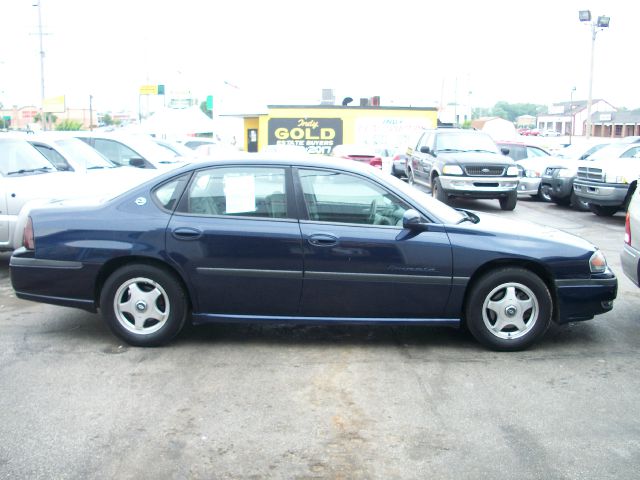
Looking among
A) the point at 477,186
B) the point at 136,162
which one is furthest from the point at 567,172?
the point at 136,162

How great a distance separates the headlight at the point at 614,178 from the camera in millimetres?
13758

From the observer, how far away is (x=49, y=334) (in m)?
6.09

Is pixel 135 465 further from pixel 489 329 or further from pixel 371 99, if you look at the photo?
pixel 371 99

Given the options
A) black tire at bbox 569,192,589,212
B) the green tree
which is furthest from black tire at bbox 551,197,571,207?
the green tree

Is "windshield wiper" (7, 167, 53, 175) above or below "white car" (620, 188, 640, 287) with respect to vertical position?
above

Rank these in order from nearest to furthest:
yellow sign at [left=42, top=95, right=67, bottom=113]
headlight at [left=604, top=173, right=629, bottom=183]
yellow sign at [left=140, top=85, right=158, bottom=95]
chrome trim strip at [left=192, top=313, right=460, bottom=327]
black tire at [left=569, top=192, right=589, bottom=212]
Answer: chrome trim strip at [left=192, top=313, right=460, bottom=327] → headlight at [left=604, top=173, right=629, bottom=183] → black tire at [left=569, top=192, right=589, bottom=212] → yellow sign at [left=42, top=95, right=67, bottom=113] → yellow sign at [left=140, top=85, right=158, bottom=95]

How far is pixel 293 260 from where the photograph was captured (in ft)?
18.0

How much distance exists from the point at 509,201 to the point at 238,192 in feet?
37.8

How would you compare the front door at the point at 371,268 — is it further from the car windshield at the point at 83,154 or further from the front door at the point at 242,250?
the car windshield at the point at 83,154

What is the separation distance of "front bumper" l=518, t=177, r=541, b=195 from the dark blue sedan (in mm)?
13463

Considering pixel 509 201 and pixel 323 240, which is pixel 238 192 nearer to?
pixel 323 240

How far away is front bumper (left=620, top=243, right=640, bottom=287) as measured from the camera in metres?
6.47

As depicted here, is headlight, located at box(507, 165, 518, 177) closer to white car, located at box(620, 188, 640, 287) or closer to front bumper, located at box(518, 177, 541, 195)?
front bumper, located at box(518, 177, 541, 195)

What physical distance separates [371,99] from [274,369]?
33994mm
